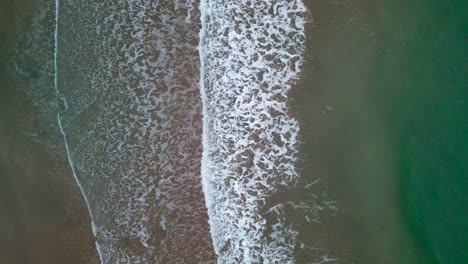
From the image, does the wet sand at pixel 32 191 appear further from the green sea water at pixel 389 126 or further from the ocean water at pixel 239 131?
the green sea water at pixel 389 126

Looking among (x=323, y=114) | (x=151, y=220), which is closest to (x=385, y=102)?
(x=323, y=114)

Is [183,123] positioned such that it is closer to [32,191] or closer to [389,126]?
[32,191]

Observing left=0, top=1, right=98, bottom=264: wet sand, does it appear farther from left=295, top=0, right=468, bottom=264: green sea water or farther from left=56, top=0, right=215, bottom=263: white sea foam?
left=295, top=0, right=468, bottom=264: green sea water

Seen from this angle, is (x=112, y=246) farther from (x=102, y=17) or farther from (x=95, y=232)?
(x=102, y=17)

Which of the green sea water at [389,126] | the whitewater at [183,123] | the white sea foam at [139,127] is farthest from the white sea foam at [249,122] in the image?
the green sea water at [389,126]

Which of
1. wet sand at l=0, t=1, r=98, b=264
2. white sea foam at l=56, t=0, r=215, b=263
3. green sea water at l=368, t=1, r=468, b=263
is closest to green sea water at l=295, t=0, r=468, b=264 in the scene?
green sea water at l=368, t=1, r=468, b=263

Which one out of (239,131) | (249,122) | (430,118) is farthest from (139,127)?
(430,118)

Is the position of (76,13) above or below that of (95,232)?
above
